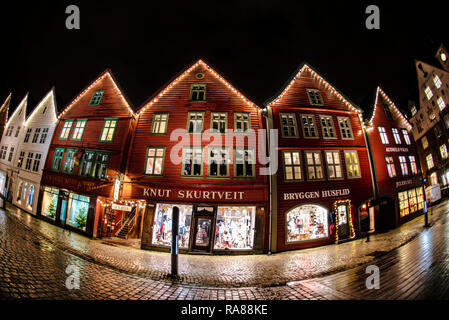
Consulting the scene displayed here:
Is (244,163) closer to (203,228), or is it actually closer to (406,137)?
(203,228)

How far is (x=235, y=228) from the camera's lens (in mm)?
11266

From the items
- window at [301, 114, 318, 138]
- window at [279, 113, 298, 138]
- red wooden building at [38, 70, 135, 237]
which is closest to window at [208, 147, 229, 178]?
window at [279, 113, 298, 138]

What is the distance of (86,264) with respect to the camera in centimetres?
786

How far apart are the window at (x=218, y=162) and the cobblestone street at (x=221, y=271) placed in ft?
17.0

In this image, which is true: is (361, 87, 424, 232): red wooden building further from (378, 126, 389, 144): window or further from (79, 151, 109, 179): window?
(79, 151, 109, 179): window

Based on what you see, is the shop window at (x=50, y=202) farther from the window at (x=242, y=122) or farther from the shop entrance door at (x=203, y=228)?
the window at (x=242, y=122)

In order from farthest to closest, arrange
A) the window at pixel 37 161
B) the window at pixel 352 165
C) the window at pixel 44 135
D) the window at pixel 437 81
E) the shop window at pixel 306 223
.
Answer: the window at pixel 437 81, the window at pixel 44 135, the window at pixel 37 161, the window at pixel 352 165, the shop window at pixel 306 223

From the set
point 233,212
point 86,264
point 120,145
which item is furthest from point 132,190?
point 233,212

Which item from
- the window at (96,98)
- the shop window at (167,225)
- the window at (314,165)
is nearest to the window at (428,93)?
the window at (314,165)

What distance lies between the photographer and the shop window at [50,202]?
1494 cm

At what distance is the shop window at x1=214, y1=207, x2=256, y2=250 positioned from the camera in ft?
36.4

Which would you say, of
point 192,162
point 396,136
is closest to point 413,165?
point 396,136

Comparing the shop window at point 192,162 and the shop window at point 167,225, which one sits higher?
the shop window at point 192,162

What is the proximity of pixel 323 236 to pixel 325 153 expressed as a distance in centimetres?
605
